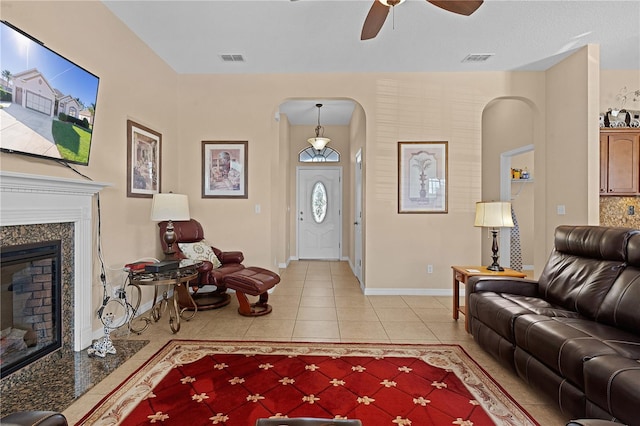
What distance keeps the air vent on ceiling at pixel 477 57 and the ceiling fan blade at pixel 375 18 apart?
1.94 m

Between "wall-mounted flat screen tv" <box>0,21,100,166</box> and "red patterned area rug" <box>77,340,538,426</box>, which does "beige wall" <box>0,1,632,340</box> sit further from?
"red patterned area rug" <box>77,340,538,426</box>

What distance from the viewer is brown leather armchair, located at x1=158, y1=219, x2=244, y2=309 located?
366 centimetres

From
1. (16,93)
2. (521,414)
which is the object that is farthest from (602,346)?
(16,93)

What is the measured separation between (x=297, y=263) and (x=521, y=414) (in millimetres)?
5489

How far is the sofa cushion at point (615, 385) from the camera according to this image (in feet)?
4.48

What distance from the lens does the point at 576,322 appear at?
2.12 metres

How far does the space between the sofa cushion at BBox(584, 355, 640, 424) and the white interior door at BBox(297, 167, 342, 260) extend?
6071 millimetres

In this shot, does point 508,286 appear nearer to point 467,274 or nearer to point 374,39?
point 467,274

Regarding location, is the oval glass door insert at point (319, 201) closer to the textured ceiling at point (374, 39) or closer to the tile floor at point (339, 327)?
the tile floor at point (339, 327)

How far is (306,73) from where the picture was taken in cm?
448

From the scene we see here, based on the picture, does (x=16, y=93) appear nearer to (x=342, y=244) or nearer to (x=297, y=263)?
(x=297, y=263)

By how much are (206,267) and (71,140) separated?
1726 mm

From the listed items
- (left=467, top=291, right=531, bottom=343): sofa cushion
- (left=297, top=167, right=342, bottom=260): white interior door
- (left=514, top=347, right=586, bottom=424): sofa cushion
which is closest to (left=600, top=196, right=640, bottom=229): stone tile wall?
(left=467, top=291, right=531, bottom=343): sofa cushion

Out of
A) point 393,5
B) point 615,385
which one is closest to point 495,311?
point 615,385
